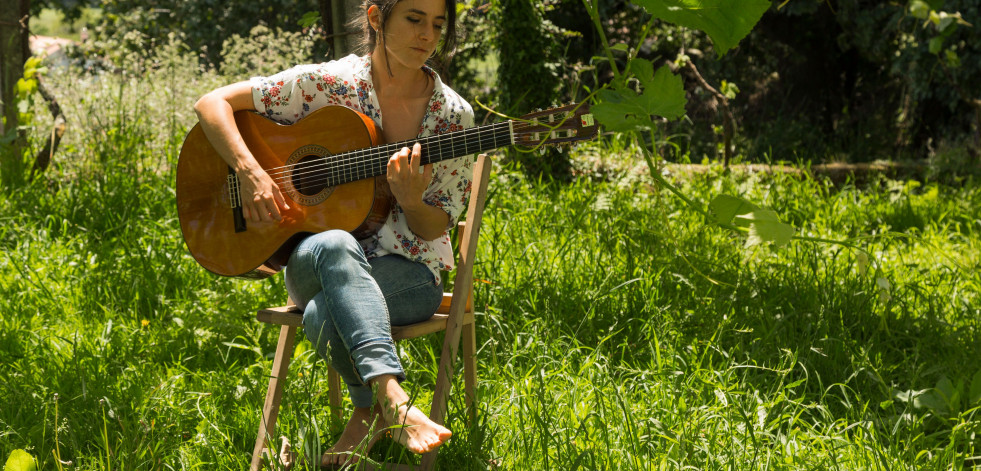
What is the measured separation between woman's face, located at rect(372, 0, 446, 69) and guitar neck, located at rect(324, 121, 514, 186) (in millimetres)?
315

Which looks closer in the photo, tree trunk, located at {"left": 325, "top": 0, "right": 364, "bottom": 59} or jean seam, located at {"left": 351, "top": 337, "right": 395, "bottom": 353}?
jean seam, located at {"left": 351, "top": 337, "right": 395, "bottom": 353}

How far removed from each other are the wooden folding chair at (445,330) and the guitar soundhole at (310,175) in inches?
14.0

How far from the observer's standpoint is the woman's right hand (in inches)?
96.6

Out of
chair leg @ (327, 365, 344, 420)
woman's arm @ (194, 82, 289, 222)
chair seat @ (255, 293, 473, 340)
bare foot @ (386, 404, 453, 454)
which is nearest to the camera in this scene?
bare foot @ (386, 404, 453, 454)

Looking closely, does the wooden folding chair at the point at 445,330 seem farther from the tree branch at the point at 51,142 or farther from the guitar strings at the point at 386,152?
the tree branch at the point at 51,142

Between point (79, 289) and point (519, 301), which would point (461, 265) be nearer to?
point (519, 301)

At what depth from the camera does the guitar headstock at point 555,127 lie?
225 cm

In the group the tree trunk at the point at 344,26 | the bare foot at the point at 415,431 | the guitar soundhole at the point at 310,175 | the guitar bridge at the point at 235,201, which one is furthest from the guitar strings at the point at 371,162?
the tree trunk at the point at 344,26

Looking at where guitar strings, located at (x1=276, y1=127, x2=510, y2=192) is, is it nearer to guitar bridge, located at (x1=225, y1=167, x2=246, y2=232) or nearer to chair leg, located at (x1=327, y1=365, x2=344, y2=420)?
guitar bridge, located at (x1=225, y1=167, x2=246, y2=232)

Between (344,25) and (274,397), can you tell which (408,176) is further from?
(344,25)

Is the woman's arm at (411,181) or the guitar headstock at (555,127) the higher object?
the guitar headstock at (555,127)

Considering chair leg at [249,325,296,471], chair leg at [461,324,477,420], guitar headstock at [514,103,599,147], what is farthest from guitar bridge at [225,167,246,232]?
guitar headstock at [514,103,599,147]

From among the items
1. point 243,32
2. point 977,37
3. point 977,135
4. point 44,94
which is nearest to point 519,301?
point 44,94

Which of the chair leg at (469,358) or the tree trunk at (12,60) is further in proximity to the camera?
the tree trunk at (12,60)
